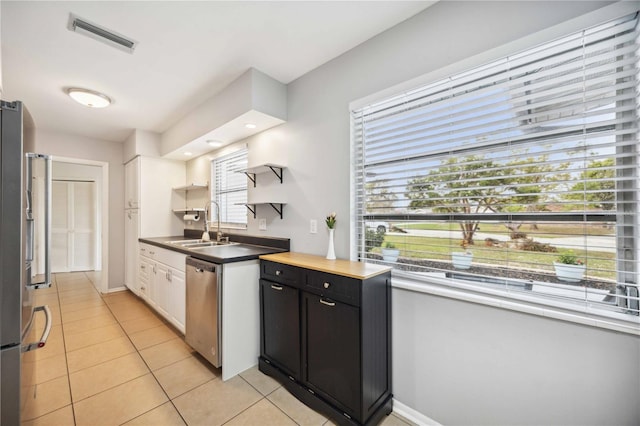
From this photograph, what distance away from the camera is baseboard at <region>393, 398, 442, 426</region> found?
160 centimetres

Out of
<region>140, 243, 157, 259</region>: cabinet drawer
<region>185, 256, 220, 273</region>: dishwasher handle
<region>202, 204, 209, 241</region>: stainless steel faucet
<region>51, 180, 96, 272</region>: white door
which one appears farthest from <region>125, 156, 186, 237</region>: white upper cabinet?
<region>51, 180, 96, 272</region>: white door

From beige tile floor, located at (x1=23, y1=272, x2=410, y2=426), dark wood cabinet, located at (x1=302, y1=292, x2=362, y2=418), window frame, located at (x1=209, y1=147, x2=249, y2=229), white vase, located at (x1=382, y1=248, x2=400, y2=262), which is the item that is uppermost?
window frame, located at (x1=209, y1=147, x2=249, y2=229)

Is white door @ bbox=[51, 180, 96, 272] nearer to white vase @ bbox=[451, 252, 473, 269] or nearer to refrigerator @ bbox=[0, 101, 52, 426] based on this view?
refrigerator @ bbox=[0, 101, 52, 426]

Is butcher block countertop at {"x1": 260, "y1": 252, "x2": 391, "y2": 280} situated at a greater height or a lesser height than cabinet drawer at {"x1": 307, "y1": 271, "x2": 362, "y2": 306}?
greater

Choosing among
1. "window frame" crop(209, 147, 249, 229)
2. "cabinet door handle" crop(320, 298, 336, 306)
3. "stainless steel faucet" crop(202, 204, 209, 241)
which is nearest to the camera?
"cabinet door handle" crop(320, 298, 336, 306)

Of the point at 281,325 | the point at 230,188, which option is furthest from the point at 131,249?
the point at 281,325

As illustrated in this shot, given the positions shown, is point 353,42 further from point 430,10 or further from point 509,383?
point 509,383

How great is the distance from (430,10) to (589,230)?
1530 millimetres

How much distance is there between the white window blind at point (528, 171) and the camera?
1.12 metres

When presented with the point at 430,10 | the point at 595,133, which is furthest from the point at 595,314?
the point at 430,10

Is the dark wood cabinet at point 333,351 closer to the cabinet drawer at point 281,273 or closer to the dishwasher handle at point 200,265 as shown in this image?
the cabinet drawer at point 281,273

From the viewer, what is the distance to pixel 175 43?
1969mm

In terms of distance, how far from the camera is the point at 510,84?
53.9 inches

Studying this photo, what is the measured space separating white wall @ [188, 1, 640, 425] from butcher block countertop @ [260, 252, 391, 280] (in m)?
0.20
